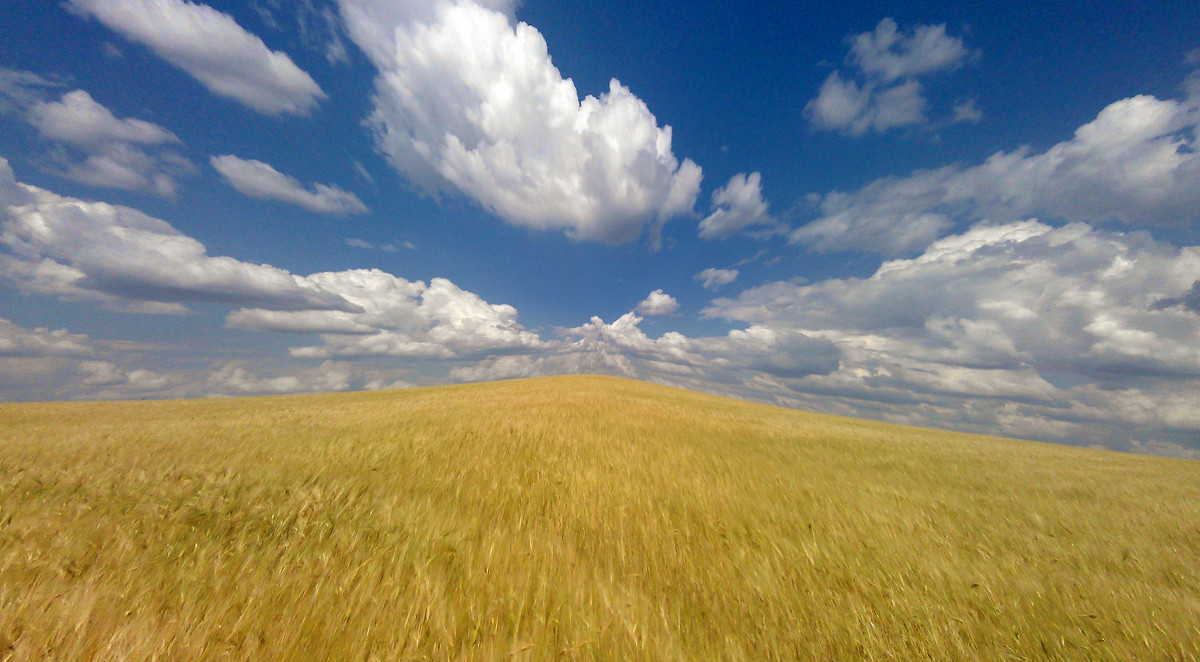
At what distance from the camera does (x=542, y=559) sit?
13.7 ft

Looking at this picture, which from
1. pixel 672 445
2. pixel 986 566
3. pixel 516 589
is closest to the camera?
pixel 516 589

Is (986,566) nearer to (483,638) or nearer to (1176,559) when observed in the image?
(1176,559)

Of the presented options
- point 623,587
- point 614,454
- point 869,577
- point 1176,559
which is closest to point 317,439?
point 614,454

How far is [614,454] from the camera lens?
815cm

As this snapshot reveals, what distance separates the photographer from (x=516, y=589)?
143 inches

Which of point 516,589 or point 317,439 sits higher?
point 317,439

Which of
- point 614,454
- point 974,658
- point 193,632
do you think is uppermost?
point 614,454

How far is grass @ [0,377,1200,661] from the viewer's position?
3.02 metres

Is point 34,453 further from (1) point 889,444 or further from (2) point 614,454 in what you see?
(1) point 889,444

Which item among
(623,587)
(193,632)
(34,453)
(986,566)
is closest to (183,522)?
(193,632)

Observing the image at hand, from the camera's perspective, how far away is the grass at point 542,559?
3.02m

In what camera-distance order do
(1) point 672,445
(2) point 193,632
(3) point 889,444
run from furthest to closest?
(3) point 889,444, (1) point 672,445, (2) point 193,632

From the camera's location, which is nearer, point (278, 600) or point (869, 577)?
point (278, 600)

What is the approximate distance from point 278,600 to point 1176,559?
12.4 m
